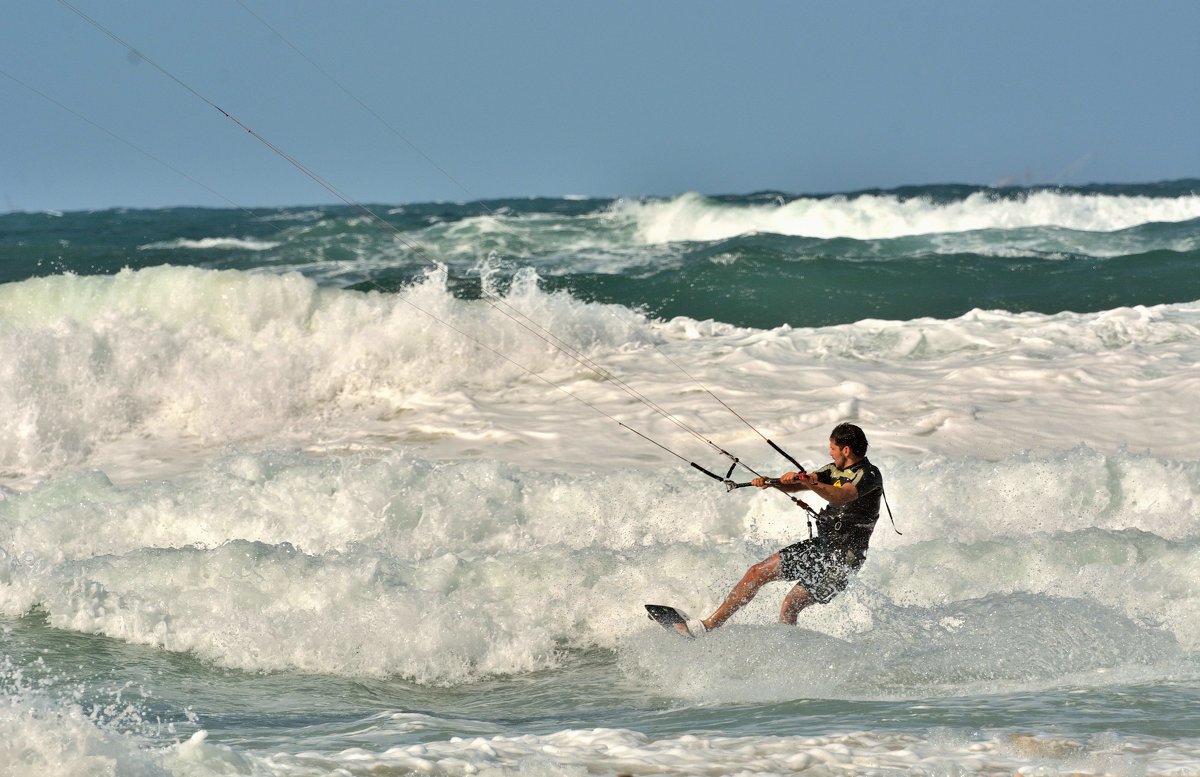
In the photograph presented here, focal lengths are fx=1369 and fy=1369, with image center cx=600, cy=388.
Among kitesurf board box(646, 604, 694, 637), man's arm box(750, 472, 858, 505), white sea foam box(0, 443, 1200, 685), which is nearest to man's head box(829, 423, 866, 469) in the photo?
man's arm box(750, 472, 858, 505)

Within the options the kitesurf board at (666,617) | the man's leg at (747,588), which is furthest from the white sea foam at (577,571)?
the man's leg at (747,588)

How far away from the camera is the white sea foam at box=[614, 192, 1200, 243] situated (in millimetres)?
30459

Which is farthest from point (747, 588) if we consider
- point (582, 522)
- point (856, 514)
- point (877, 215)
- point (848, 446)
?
point (877, 215)

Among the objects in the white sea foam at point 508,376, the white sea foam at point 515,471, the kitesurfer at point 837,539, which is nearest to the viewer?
the kitesurfer at point 837,539

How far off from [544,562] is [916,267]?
14.0 m

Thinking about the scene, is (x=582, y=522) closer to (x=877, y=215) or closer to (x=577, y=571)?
(x=577, y=571)

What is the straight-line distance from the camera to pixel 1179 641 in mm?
6941

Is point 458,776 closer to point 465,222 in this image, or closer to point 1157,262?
point 1157,262

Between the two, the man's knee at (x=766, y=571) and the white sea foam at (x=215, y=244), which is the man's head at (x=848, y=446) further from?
the white sea foam at (x=215, y=244)

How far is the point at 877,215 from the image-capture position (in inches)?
1246

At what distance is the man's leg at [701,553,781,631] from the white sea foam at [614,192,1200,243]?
2122cm

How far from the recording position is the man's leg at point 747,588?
726 cm

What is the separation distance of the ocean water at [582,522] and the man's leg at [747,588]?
283 millimetres

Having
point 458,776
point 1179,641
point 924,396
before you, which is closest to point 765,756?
point 458,776
